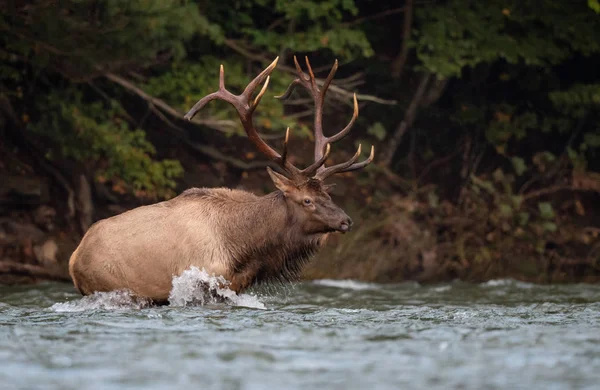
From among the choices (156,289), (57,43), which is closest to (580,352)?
(156,289)

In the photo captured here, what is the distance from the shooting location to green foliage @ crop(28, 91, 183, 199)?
14719 mm

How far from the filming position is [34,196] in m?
15.2

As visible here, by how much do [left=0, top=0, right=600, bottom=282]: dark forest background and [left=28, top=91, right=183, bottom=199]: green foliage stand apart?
0.03 metres

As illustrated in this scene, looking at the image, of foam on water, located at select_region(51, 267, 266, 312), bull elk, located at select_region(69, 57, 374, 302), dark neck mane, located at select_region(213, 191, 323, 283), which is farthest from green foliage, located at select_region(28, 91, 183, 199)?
foam on water, located at select_region(51, 267, 266, 312)

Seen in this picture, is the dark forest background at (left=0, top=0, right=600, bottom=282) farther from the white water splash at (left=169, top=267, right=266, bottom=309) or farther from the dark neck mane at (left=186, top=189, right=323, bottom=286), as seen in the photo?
the white water splash at (left=169, top=267, right=266, bottom=309)

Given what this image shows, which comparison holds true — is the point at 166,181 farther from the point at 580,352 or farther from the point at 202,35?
the point at 580,352

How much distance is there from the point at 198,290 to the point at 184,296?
134 millimetres

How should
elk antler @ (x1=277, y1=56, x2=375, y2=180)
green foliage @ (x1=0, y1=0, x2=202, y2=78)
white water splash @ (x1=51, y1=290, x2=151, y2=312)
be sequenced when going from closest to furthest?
white water splash @ (x1=51, y1=290, x2=151, y2=312) < elk antler @ (x1=277, y1=56, x2=375, y2=180) < green foliage @ (x1=0, y1=0, x2=202, y2=78)

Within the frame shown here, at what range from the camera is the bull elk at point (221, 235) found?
1006 centimetres

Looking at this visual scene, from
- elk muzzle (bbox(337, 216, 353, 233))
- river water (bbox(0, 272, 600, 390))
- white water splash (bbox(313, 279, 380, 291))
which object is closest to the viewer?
river water (bbox(0, 272, 600, 390))

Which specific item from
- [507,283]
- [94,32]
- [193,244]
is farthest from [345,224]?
[507,283]

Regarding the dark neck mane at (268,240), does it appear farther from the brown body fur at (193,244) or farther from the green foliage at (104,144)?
the green foliage at (104,144)

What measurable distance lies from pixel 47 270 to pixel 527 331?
301 inches

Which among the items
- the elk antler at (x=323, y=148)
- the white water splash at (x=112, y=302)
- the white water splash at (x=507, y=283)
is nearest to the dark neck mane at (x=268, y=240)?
the elk antler at (x=323, y=148)
